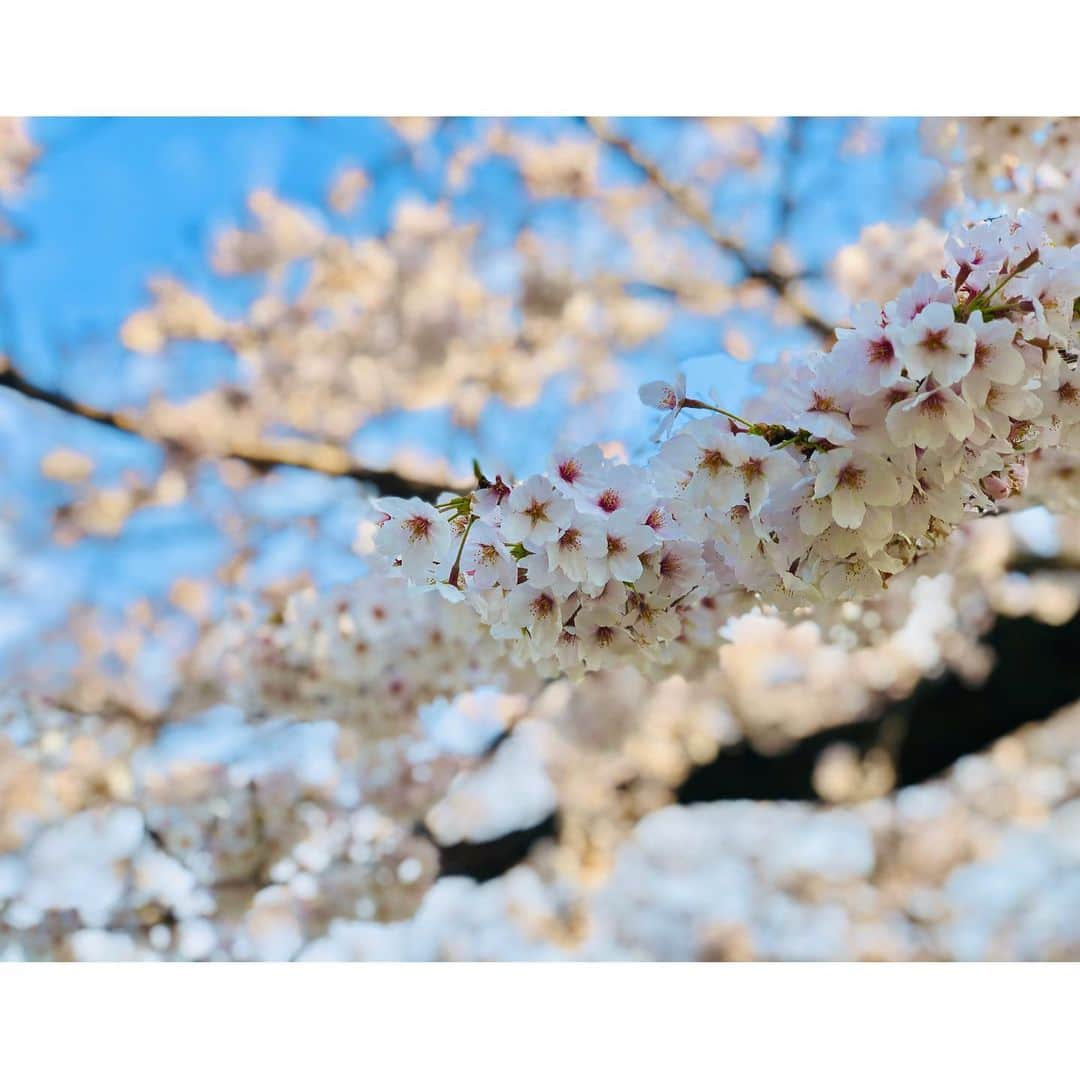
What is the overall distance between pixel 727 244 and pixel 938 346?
5.69 feet

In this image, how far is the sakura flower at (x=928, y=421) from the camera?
44 centimetres

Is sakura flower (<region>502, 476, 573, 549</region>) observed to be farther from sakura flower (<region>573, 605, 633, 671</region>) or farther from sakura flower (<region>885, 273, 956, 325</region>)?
sakura flower (<region>885, 273, 956, 325</region>)

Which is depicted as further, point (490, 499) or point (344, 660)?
point (344, 660)

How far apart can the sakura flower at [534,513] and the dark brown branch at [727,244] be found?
67.7 inches

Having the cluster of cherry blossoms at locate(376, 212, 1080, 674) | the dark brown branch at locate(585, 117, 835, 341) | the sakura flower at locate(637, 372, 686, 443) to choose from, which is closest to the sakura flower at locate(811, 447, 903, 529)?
the cluster of cherry blossoms at locate(376, 212, 1080, 674)

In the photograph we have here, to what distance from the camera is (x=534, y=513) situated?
0.48 meters

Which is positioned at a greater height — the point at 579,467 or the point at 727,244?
the point at 727,244

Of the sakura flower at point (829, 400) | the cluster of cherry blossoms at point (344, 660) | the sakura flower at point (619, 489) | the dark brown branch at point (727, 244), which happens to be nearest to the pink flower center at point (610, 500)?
the sakura flower at point (619, 489)

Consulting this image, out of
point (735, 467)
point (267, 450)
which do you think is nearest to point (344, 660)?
point (267, 450)

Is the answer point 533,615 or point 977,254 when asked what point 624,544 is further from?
point 977,254

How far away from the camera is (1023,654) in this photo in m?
2.11

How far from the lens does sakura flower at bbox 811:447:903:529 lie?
17.9 inches
